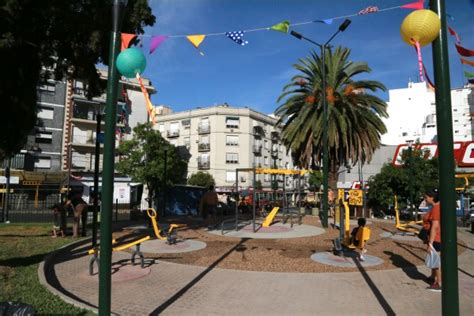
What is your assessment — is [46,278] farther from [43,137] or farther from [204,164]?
[204,164]

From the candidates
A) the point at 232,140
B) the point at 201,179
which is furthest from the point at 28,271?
the point at 232,140

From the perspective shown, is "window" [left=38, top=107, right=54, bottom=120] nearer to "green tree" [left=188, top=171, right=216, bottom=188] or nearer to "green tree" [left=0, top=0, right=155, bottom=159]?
"green tree" [left=188, top=171, right=216, bottom=188]

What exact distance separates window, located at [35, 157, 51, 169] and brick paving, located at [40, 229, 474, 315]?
36704 mm

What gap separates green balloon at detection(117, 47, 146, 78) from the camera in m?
4.38

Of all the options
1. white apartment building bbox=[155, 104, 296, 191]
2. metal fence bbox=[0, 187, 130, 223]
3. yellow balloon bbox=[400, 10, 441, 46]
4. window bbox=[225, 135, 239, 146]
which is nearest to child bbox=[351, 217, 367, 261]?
yellow balloon bbox=[400, 10, 441, 46]

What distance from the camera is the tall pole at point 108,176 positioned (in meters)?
4.23

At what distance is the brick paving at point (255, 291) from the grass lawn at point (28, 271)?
26cm

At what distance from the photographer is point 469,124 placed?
184 ft

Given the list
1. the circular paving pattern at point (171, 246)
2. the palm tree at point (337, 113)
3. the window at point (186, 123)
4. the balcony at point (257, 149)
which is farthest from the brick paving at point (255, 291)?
the window at point (186, 123)

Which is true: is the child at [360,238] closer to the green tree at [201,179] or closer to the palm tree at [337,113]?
the palm tree at [337,113]

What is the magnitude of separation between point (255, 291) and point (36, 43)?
829cm

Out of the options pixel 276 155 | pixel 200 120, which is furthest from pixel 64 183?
pixel 276 155

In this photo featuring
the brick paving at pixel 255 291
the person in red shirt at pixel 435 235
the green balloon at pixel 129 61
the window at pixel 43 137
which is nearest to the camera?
the green balloon at pixel 129 61

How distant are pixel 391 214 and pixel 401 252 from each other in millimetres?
19103
